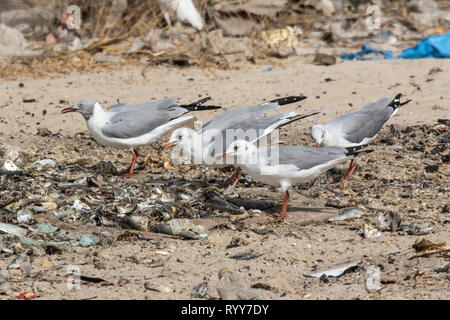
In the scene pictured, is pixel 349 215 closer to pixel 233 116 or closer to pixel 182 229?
pixel 182 229

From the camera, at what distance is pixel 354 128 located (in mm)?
7285

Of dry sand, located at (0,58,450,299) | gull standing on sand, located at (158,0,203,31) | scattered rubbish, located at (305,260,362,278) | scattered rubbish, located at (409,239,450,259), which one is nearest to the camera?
dry sand, located at (0,58,450,299)

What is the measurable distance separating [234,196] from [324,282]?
1.98m

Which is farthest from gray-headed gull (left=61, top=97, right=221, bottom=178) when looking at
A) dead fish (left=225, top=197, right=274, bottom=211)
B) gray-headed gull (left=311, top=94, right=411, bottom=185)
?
gray-headed gull (left=311, top=94, right=411, bottom=185)

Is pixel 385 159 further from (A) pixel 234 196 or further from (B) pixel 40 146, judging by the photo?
(B) pixel 40 146

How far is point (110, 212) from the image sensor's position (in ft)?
18.9

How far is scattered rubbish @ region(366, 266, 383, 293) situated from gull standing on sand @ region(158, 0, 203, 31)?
748 centimetres

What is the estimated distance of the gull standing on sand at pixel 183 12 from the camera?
37.9 ft

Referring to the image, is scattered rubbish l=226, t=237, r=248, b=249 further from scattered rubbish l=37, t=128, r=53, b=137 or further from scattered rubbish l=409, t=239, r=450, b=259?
scattered rubbish l=37, t=128, r=53, b=137

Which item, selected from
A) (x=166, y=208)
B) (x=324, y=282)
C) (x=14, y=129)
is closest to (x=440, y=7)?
(x=14, y=129)

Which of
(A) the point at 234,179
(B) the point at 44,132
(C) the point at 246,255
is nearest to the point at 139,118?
(A) the point at 234,179

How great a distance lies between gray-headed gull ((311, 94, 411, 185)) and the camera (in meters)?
6.98

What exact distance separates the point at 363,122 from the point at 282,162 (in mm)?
1938

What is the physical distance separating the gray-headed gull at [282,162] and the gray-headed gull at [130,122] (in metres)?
1.49
